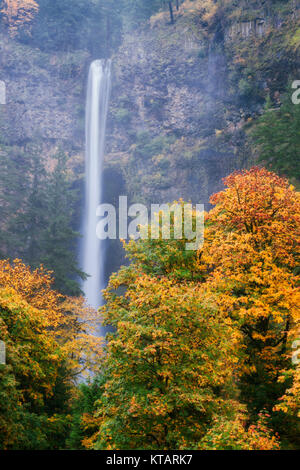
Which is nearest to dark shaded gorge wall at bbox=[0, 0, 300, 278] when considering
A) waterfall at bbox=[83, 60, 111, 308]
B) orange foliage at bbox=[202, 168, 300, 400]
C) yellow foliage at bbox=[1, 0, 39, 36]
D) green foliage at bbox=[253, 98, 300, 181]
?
waterfall at bbox=[83, 60, 111, 308]

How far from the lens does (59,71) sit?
56.0 metres

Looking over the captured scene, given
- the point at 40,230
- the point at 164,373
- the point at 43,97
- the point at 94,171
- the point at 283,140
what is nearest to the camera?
the point at 164,373

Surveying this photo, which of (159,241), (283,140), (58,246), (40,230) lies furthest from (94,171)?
(159,241)

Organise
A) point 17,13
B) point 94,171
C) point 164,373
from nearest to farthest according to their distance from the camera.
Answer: point 164,373 < point 94,171 < point 17,13

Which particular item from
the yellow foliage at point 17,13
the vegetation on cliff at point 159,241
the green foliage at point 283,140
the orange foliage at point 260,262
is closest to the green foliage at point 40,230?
the vegetation on cliff at point 159,241

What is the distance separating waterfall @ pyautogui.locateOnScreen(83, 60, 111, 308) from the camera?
1663 inches

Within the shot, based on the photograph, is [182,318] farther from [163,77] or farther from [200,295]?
[163,77]

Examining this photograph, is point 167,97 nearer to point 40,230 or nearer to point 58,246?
point 40,230

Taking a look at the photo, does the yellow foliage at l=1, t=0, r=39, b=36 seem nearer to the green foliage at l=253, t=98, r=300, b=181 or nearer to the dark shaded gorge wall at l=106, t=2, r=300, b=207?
the dark shaded gorge wall at l=106, t=2, r=300, b=207

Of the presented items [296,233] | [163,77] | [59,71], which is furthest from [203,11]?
[296,233]

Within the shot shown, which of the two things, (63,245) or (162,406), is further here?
(63,245)

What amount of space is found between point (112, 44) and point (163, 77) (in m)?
12.8

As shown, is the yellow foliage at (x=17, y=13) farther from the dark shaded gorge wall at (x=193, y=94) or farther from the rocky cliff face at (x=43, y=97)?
the dark shaded gorge wall at (x=193, y=94)

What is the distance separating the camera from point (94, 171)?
50.2 metres
